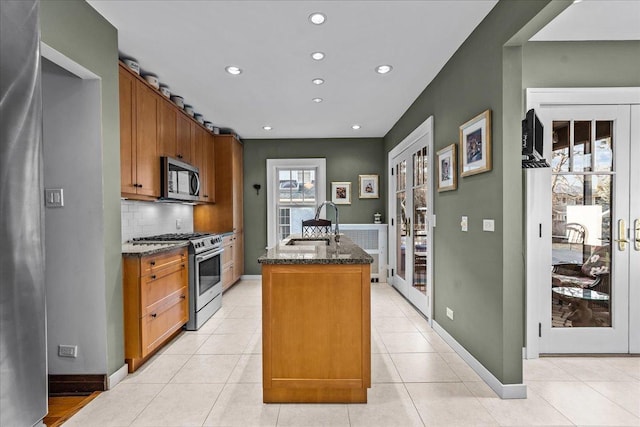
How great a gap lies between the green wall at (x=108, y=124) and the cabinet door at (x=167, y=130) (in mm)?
963

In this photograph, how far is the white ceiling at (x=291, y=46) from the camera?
7.20ft

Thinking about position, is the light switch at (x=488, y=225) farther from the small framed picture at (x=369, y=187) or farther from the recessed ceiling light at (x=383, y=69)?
the small framed picture at (x=369, y=187)

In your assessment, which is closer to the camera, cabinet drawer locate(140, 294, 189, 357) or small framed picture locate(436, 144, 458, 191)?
cabinet drawer locate(140, 294, 189, 357)

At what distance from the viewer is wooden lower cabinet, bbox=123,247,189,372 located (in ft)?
8.17

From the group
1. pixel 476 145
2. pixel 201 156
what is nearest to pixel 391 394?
pixel 476 145

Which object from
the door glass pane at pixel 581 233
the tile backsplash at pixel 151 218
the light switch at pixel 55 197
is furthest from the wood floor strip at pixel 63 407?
the door glass pane at pixel 581 233

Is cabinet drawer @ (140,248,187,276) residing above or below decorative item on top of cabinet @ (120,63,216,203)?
below

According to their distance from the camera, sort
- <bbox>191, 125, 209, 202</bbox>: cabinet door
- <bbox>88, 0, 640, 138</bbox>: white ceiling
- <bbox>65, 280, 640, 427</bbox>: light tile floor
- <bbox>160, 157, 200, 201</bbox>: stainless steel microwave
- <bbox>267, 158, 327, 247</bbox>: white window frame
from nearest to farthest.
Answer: <bbox>65, 280, 640, 427</bbox>: light tile floor < <bbox>88, 0, 640, 138</bbox>: white ceiling < <bbox>160, 157, 200, 201</bbox>: stainless steel microwave < <bbox>191, 125, 209, 202</bbox>: cabinet door < <bbox>267, 158, 327, 247</bbox>: white window frame

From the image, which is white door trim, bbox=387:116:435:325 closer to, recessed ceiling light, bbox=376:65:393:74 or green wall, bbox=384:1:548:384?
green wall, bbox=384:1:548:384

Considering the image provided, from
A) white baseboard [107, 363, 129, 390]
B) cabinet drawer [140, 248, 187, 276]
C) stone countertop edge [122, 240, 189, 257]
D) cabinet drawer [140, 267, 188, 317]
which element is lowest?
white baseboard [107, 363, 129, 390]

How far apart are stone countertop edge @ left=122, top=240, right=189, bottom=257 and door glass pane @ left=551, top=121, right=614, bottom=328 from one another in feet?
10.9

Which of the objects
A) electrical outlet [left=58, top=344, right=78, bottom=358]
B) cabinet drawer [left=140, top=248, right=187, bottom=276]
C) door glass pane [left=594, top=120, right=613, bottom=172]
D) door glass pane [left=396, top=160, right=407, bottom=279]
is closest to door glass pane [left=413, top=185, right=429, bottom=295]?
door glass pane [left=396, top=160, right=407, bottom=279]

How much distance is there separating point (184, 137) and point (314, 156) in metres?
2.48

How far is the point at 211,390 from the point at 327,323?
987 millimetres
